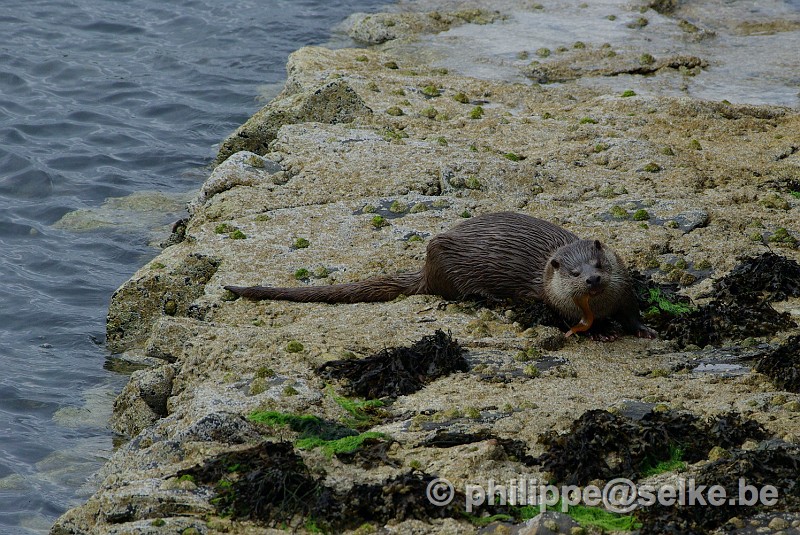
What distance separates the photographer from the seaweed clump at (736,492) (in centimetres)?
348

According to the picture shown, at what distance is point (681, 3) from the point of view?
39.0 ft

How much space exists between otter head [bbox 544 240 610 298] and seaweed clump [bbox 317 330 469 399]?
72cm

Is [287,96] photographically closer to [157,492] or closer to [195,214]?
[195,214]

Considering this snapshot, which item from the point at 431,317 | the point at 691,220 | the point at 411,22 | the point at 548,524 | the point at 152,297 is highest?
the point at 411,22

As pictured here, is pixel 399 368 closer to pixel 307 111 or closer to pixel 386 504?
pixel 386 504

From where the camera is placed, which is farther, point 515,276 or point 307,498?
point 515,276

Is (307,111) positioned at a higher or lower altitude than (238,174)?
higher

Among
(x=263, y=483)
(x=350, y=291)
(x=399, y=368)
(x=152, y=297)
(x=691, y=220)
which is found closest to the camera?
(x=263, y=483)

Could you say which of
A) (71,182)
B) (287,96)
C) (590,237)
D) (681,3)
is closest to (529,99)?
(287,96)

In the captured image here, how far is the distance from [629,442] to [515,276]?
195cm

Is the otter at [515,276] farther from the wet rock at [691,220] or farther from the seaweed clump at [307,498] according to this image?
the seaweed clump at [307,498]

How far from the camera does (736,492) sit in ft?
11.7

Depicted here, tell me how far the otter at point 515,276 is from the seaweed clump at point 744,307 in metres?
0.23

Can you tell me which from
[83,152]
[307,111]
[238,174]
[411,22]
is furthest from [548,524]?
[83,152]
